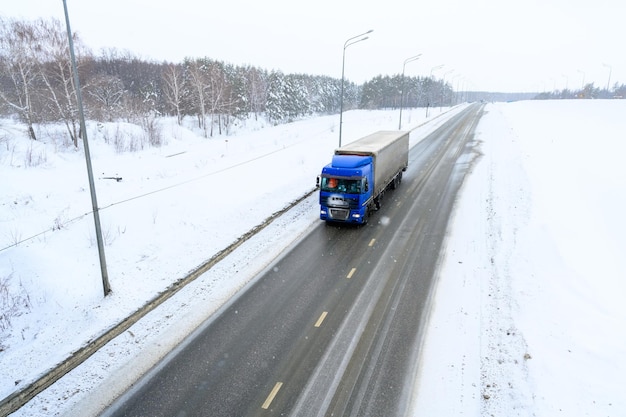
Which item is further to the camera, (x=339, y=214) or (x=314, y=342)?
(x=339, y=214)

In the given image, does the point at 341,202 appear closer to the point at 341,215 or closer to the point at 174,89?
the point at 341,215

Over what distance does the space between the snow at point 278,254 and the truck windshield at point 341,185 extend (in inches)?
75.5

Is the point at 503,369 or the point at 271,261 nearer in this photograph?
the point at 503,369

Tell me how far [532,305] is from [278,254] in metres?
8.27

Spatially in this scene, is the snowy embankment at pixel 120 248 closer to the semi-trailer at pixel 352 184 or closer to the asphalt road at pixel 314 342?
the asphalt road at pixel 314 342

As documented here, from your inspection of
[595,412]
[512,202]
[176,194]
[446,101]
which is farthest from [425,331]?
[446,101]

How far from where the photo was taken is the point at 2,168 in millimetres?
23391

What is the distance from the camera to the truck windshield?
1524 cm

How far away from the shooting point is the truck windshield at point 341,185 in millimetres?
15241

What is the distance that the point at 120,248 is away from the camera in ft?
42.9

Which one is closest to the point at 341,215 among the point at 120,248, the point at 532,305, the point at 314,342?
the point at 314,342

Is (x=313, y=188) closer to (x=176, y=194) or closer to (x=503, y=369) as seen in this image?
(x=176, y=194)

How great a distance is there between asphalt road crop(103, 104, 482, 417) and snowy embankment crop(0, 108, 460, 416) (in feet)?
2.75

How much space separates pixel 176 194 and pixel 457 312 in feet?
50.7
